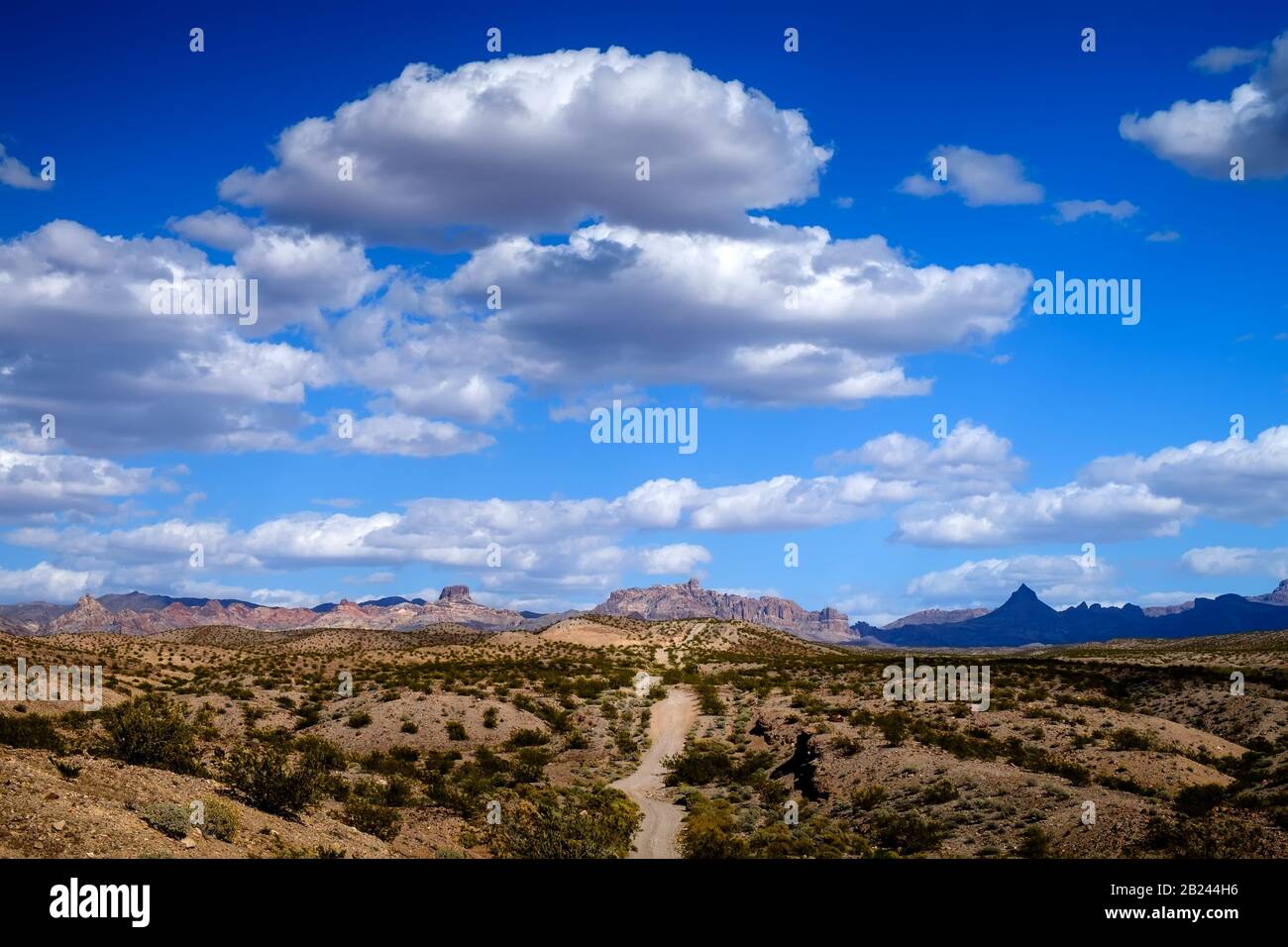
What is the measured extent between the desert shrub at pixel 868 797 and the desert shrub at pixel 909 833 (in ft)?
6.18

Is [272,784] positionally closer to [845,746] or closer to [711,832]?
[711,832]

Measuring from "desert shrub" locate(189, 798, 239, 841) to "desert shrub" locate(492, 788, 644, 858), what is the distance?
20.5 ft

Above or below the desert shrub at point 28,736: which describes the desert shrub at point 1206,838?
below

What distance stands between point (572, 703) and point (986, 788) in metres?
28.1

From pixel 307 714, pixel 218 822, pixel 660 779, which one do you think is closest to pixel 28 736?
pixel 218 822

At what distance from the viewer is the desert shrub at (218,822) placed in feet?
55.4

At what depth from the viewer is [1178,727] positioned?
40000 mm

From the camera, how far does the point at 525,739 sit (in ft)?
137

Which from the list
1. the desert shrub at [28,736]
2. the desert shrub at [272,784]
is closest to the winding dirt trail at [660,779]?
the desert shrub at [272,784]

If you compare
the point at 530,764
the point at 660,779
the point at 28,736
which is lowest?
the point at 660,779

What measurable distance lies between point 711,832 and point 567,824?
15.7 ft

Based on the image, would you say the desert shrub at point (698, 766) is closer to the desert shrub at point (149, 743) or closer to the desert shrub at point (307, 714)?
the desert shrub at point (307, 714)
